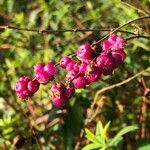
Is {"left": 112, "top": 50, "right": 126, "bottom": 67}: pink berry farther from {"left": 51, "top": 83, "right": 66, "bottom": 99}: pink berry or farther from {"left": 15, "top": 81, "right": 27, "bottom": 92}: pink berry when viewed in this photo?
{"left": 15, "top": 81, "right": 27, "bottom": 92}: pink berry

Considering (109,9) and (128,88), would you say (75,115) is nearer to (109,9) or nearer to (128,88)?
(128,88)

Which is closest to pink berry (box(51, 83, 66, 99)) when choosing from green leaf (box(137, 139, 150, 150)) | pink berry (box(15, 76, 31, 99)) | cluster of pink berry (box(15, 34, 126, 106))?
cluster of pink berry (box(15, 34, 126, 106))

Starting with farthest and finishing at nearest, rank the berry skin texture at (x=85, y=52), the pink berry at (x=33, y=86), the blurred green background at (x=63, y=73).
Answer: the blurred green background at (x=63, y=73) → the pink berry at (x=33, y=86) → the berry skin texture at (x=85, y=52)

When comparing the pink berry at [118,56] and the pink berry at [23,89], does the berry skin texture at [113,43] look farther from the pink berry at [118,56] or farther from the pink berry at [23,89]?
the pink berry at [23,89]

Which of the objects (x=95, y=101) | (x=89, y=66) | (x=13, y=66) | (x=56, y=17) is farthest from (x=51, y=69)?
(x=13, y=66)

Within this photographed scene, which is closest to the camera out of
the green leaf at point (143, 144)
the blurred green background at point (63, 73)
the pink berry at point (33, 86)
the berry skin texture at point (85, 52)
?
the berry skin texture at point (85, 52)

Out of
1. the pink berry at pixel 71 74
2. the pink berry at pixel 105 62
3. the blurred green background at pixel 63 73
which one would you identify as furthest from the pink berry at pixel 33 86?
the blurred green background at pixel 63 73
